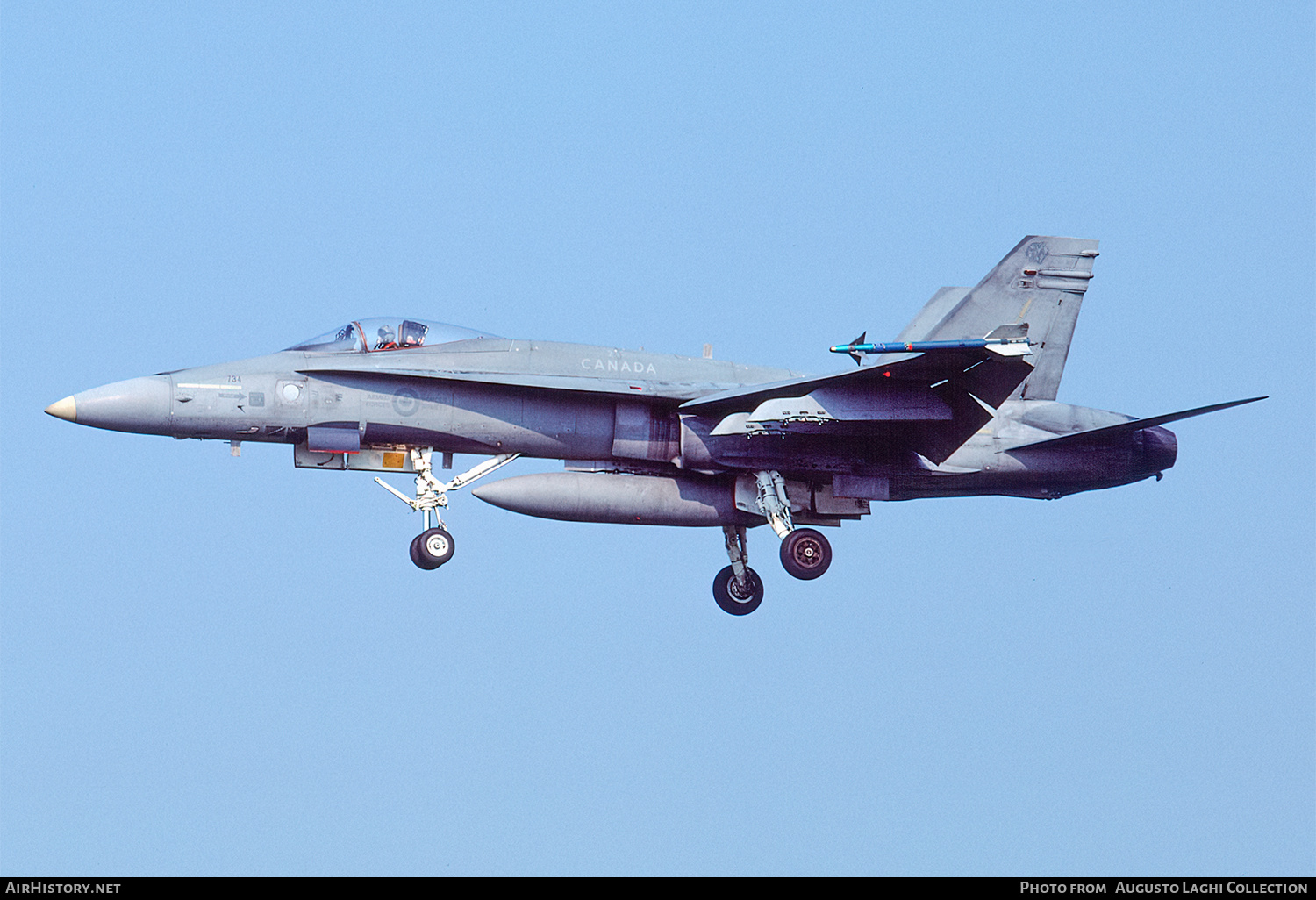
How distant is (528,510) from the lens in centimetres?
2127

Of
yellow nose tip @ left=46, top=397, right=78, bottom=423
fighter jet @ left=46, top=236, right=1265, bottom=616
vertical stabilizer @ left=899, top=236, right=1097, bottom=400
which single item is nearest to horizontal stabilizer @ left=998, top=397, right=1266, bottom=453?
fighter jet @ left=46, top=236, right=1265, bottom=616

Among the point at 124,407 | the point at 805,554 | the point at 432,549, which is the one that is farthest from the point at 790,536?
the point at 124,407

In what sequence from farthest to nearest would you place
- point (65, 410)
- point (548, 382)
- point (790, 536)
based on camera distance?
1. point (790, 536)
2. point (548, 382)
3. point (65, 410)

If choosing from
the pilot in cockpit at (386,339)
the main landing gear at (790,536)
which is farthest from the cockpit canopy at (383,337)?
the main landing gear at (790,536)

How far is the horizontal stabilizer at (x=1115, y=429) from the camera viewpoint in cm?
2095

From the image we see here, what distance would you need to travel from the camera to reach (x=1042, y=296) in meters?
23.1

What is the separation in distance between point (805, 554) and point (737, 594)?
205 cm

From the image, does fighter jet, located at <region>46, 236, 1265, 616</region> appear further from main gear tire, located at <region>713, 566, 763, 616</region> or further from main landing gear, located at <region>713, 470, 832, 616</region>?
main gear tire, located at <region>713, 566, 763, 616</region>

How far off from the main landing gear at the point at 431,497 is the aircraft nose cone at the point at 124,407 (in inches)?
99.9

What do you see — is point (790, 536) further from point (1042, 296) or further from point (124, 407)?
point (124, 407)

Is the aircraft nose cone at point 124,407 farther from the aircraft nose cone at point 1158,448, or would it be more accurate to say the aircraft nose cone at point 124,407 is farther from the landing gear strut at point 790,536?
the aircraft nose cone at point 1158,448

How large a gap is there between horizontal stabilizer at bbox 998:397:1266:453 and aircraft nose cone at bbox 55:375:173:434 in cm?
968

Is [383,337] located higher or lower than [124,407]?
higher
